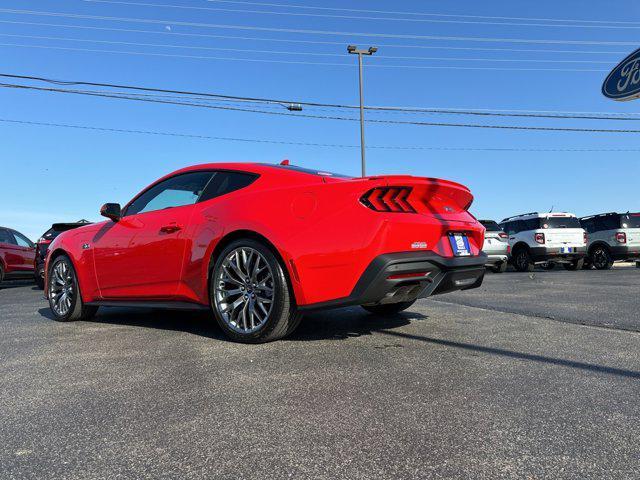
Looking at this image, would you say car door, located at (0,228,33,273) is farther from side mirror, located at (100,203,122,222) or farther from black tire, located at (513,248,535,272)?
black tire, located at (513,248,535,272)

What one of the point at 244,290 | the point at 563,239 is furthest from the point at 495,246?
the point at 244,290

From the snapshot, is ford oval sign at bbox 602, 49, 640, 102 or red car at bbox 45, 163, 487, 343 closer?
red car at bbox 45, 163, 487, 343

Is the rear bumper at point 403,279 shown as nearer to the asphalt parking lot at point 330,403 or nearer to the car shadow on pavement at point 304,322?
the asphalt parking lot at point 330,403

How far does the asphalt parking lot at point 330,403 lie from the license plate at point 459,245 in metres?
0.68

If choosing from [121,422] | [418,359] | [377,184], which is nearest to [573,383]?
[418,359]

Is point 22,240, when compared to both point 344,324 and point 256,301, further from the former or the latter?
point 256,301

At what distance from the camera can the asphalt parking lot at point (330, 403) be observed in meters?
1.86

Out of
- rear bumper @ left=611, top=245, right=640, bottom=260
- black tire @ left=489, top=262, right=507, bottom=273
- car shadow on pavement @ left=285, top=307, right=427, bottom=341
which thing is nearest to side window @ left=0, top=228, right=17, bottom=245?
car shadow on pavement @ left=285, top=307, right=427, bottom=341

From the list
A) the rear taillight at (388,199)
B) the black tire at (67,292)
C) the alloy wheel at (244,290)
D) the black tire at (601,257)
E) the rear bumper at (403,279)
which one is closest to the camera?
the rear bumper at (403,279)

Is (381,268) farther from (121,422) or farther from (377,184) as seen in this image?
(121,422)

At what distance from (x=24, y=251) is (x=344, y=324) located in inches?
456

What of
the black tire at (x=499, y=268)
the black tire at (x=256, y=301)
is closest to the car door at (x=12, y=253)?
the black tire at (x=256, y=301)

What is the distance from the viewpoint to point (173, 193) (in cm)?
471

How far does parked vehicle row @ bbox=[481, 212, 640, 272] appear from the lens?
1505cm
